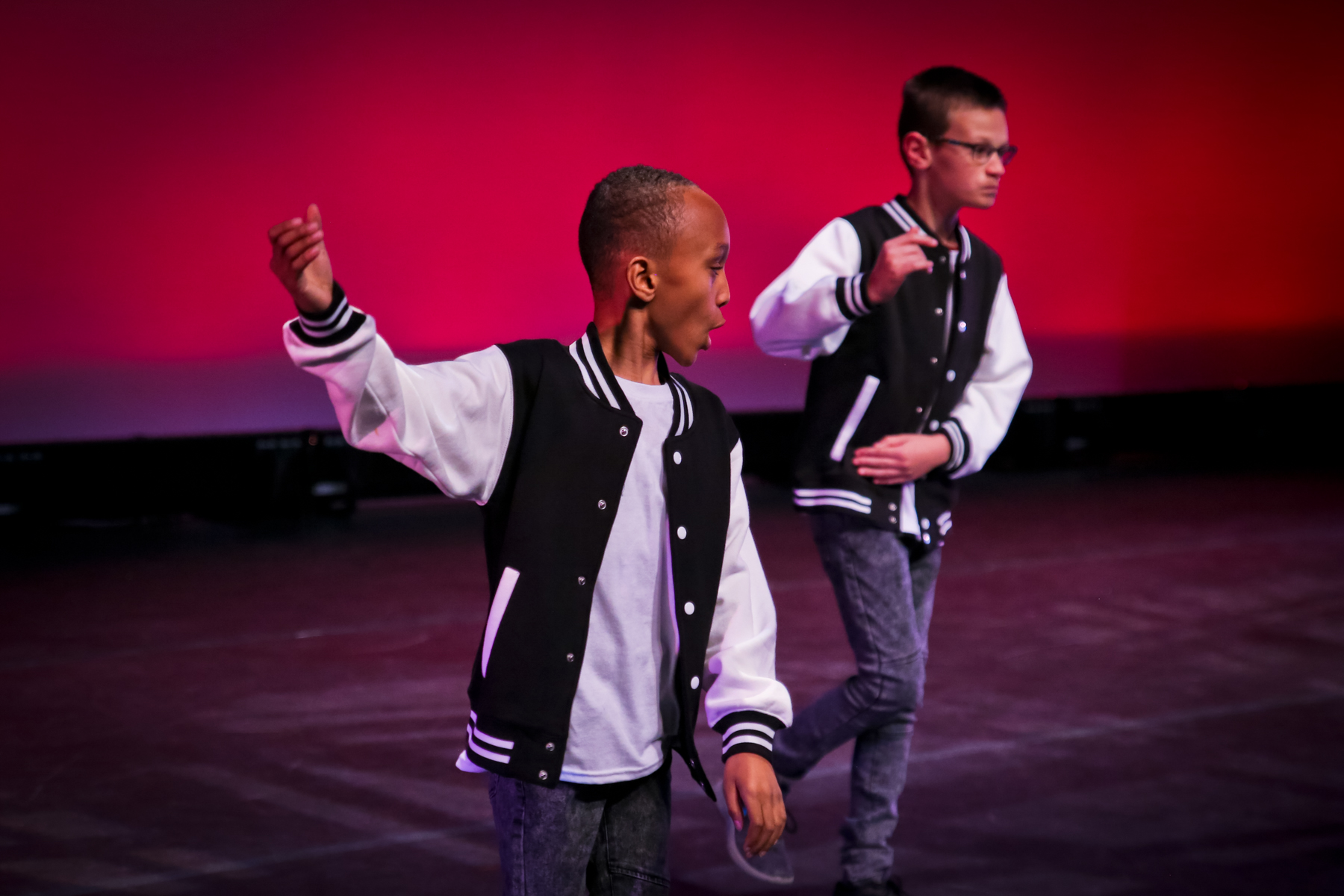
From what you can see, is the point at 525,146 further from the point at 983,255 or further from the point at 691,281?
the point at 691,281

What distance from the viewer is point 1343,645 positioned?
438 cm

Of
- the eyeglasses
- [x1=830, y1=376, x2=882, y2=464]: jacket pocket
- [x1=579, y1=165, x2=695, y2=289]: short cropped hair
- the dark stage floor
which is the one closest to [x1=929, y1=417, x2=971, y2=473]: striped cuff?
[x1=830, y1=376, x2=882, y2=464]: jacket pocket

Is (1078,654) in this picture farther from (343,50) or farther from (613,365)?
(343,50)

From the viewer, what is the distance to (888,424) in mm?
2570

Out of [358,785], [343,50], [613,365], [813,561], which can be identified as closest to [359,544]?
[813,561]

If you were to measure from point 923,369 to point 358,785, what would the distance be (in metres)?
1.64

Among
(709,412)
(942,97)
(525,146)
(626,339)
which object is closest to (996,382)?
(942,97)

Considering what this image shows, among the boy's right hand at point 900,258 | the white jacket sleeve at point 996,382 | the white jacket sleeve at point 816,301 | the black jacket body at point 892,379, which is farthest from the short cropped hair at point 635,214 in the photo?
the white jacket sleeve at point 996,382

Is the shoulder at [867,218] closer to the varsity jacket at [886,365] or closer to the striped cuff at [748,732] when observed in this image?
the varsity jacket at [886,365]

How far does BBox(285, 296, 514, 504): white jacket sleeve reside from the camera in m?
1.24

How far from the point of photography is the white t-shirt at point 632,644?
1.54 m

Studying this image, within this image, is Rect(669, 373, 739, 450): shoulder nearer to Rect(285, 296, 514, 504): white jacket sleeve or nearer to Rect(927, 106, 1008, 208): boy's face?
Rect(285, 296, 514, 504): white jacket sleeve

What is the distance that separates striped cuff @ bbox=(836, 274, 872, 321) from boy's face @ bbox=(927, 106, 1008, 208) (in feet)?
1.13

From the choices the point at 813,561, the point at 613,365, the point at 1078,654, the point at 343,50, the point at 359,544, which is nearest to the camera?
the point at 613,365
